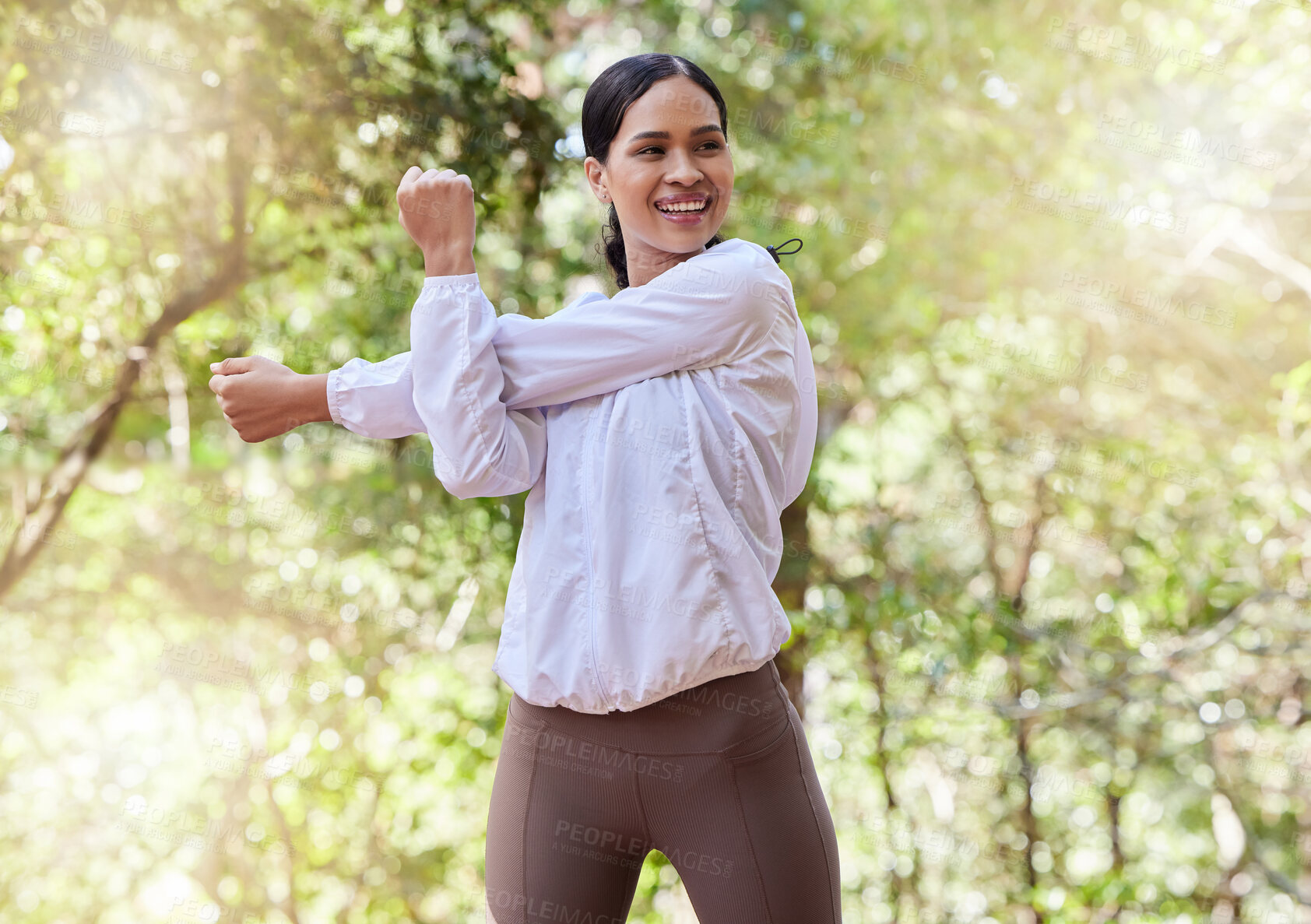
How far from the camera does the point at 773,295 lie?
A: 3.47ft

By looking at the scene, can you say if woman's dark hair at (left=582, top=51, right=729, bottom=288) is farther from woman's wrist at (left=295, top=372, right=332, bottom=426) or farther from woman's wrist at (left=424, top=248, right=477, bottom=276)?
woman's wrist at (left=295, top=372, right=332, bottom=426)

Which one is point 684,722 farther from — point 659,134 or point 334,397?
point 659,134

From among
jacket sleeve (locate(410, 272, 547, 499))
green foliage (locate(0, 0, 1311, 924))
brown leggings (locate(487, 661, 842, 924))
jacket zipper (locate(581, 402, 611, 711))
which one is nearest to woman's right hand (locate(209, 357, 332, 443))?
jacket sleeve (locate(410, 272, 547, 499))

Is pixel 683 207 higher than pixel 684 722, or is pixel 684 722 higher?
pixel 683 207

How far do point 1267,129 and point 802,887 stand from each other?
130 inches

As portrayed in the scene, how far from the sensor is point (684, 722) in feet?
3.27

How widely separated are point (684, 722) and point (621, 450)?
0.91 ft

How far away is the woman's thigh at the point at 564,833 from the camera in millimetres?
1014

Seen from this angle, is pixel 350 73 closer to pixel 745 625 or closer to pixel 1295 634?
pixel 745 625

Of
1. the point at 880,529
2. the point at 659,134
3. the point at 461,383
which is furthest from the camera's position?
the point at 880,529

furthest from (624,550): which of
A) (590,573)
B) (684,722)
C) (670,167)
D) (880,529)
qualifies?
(880,529)

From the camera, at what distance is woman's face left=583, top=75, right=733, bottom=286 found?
1085mm

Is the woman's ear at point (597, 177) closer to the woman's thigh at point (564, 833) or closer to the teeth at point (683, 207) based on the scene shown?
the teeth at point (683, 207)

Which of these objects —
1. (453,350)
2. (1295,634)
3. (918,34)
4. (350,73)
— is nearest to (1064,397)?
(1295,634)
